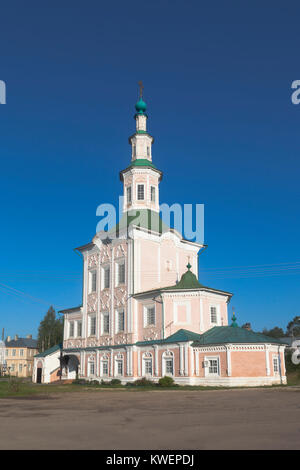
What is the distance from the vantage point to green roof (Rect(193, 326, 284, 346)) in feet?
95.1

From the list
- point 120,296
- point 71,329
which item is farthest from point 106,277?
point 71,329

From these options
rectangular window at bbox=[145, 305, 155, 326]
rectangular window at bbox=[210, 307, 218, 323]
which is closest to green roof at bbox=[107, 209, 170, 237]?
rectangular window at bbox=[145, 305, 155, 326]

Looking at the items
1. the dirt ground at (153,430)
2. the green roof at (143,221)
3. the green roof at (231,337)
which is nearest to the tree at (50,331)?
the green roof at (143,221)

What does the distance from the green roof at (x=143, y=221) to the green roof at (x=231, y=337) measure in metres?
11.2

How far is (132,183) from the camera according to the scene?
42156 mm

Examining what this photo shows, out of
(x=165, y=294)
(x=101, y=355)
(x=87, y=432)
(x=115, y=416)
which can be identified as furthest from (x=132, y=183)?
(x=87, y=432)

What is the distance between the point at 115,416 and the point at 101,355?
26.3 meters

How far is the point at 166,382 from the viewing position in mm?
29391

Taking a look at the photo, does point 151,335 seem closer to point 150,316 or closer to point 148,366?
point 150,316

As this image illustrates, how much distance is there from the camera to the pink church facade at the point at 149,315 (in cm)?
2925

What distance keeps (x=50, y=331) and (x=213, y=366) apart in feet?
159

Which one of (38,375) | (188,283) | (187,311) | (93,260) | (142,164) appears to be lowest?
(38,375)

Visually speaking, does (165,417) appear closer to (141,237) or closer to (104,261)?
(141,237)

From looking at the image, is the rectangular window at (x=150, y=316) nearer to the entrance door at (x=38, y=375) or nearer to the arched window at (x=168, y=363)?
the arched window at (x=168, y=363)
